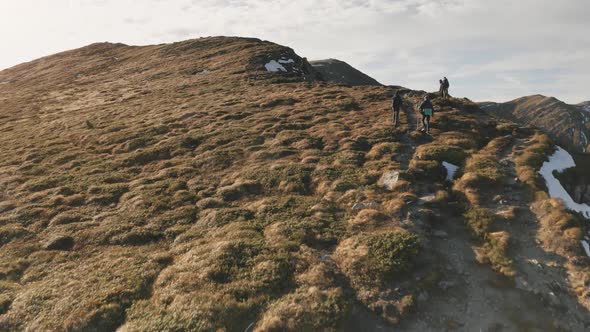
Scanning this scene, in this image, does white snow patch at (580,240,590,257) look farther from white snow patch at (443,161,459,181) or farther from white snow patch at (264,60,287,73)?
white snow patch at (264,60,287,73)

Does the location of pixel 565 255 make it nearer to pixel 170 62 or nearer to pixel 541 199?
pixel 541 199

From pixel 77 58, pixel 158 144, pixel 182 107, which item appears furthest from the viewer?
pixel 77 58

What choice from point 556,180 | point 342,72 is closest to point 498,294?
point 556,180

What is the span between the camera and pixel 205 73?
71812 mm

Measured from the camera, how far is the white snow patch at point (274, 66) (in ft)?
221

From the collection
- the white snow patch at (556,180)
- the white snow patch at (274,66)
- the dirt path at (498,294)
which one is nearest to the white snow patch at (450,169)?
the white snow patch at (556,180)

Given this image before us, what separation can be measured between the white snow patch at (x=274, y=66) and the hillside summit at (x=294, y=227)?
83.8 feet

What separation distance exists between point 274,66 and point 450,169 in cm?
4882

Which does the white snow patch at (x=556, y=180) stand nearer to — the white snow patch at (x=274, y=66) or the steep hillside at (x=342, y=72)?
the white snow patch at (x=274, y=66)

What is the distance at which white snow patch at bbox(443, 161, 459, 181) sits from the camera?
24259 mm

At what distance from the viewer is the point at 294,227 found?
67.7ft

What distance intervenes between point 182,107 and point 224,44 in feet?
155

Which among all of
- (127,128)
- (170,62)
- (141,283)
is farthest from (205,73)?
(141,283)

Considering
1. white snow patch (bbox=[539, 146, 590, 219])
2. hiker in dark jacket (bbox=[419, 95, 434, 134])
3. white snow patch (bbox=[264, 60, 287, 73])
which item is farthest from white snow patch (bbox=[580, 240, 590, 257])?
white snow patch (bbox=[264, 60, 287, 73])
